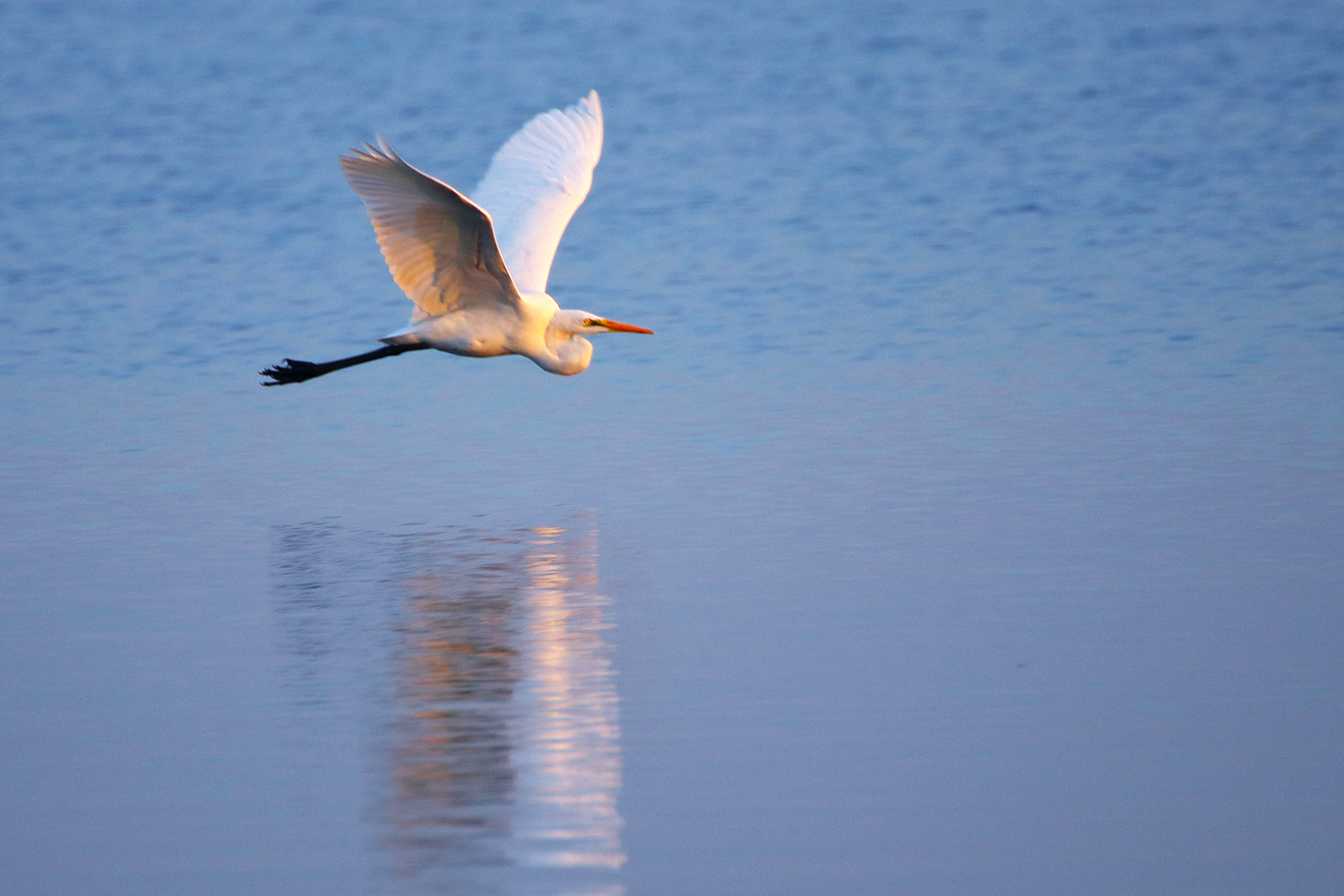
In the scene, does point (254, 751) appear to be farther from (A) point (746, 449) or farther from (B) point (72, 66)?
(B) point (72, 66)

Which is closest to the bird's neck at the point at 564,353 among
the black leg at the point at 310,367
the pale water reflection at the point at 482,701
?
the black leg at the point at 310,367

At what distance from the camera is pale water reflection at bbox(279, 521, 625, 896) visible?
444 centimetres

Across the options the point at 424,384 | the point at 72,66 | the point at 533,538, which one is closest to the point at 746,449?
the point at 533,538

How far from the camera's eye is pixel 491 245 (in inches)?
293

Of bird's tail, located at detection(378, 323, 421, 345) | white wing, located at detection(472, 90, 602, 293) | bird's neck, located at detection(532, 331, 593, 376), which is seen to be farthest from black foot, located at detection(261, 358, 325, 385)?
bird's neck, located at detection(532, 331, 593, 376)

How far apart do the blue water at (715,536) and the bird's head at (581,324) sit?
551mm

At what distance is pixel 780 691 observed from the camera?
544 centimetres

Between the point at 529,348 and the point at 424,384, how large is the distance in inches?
80.2

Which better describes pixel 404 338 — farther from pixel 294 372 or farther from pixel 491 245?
pixel 491 245

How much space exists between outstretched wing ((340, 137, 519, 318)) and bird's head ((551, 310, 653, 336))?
0.87 ft

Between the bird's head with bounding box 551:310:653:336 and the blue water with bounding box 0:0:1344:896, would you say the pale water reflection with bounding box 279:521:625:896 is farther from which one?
the bird's head with bounding box 551:310:653:336

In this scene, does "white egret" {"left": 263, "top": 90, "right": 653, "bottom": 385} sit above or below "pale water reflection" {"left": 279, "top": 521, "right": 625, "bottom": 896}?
above

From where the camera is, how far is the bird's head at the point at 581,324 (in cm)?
837

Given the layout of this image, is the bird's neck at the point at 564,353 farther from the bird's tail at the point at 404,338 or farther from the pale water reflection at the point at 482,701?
the pale water reflection at the point at 482,701
